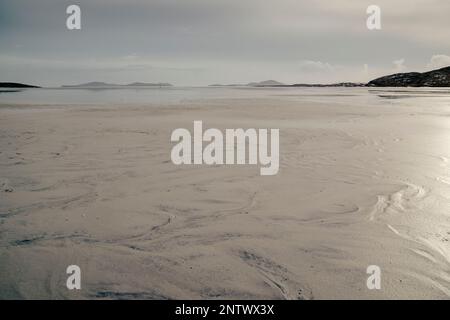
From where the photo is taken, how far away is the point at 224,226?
4758 mm

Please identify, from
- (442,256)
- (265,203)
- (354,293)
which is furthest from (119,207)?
(442,256)

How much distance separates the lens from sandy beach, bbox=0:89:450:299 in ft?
11.6

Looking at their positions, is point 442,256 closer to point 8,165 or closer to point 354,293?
point 354,293

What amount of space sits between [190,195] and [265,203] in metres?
1.27

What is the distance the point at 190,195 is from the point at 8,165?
4615 mm

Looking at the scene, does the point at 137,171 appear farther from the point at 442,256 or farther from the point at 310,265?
the point at 442,256

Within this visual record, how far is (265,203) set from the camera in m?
5.62

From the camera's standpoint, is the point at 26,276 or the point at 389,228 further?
the point at 389,228

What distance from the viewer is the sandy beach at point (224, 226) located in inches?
139
